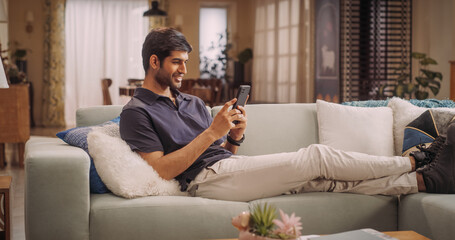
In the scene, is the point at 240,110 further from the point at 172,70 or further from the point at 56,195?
the point at 56,195

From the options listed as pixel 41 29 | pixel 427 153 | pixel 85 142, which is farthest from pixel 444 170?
pixel 41 29

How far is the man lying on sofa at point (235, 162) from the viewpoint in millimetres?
2283

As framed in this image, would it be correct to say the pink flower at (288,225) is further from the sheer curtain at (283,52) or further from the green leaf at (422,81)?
the sheer curtain at (283,52)

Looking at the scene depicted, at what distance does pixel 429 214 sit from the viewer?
2.20 m

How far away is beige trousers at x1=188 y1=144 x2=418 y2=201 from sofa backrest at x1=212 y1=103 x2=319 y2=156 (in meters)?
0.48

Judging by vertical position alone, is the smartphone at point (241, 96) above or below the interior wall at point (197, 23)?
below

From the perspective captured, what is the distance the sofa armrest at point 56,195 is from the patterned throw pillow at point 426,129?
1520mm

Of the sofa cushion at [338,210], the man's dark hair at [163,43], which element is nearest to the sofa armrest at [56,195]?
the man's dark hair at [163,43]

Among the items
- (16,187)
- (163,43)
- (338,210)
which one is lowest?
(16,187)

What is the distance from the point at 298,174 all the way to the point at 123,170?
716mm

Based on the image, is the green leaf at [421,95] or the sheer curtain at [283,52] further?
the sheer curtain at [283,52]

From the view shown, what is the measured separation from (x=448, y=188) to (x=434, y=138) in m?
0.39

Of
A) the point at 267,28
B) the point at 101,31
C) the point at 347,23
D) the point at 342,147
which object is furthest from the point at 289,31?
the point at 342,147

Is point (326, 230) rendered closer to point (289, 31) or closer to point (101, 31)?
point (289, 31)
